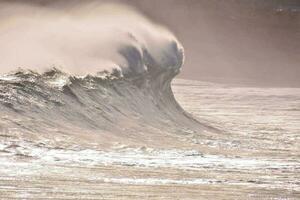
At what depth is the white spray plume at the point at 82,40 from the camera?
682 inches

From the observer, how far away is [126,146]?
43.9ft

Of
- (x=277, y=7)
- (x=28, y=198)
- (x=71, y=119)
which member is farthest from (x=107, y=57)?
(x=277, y=7)

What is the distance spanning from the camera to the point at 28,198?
821 cm

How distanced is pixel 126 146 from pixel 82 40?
21.0 ft

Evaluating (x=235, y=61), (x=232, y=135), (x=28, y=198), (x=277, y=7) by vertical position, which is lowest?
(x=28, y=198)

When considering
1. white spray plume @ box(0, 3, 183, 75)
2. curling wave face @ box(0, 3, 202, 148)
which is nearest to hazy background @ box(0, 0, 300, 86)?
white spray plume @ box(0, 3, 183, 75)

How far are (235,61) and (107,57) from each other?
33022 mm

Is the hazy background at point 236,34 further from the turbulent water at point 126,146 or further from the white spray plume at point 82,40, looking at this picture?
the turbulent water at point 126,146

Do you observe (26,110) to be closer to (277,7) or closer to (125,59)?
(125,59)

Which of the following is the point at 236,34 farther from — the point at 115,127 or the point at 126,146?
the point at 126,146

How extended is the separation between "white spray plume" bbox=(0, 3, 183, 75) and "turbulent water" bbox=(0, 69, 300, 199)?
437mm

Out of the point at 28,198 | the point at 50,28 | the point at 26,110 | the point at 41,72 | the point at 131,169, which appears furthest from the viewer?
the point at 50,28

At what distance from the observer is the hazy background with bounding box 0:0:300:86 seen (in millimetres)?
49834

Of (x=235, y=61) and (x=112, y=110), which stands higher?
(x=235, y=61)
